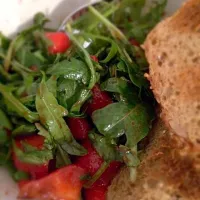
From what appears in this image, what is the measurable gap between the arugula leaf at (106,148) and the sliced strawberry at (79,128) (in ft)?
0.32

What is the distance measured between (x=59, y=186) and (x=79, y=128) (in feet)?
0.82

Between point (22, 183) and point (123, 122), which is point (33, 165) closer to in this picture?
→ point (22, 183)

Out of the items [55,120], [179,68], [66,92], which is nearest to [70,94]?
[66,92]

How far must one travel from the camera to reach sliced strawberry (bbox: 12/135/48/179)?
1.67 meters

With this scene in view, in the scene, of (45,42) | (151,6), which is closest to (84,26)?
(45,42)

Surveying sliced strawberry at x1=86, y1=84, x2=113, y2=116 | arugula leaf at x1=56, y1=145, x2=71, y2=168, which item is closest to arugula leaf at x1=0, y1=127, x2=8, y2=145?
arugula leaf at x1=56, y1=145, x2=71, y2=168

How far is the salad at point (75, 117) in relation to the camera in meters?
1.60

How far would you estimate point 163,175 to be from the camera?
4.91 ft

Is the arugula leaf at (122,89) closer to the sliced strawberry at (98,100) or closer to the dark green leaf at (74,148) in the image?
the sliced strawberry at (98,100)

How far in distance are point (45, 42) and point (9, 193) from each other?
0.69m

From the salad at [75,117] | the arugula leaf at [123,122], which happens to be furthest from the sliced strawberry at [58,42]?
the arugula leaf at [123,122]

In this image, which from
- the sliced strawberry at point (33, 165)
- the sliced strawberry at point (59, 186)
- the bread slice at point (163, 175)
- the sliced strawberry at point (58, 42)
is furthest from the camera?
the sliced strawberry at point (58, 42)

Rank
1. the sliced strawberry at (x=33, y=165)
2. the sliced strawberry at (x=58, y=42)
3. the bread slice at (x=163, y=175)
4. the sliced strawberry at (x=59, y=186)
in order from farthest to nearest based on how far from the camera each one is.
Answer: the sliced strawberry at (x=58, y=42), the sliced strawberry at (x=33, y=165), the sliced strawberry at (x=59, y=186), the bread slice at (x=163, y=175)

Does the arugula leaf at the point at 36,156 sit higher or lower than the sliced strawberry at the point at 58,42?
lower
